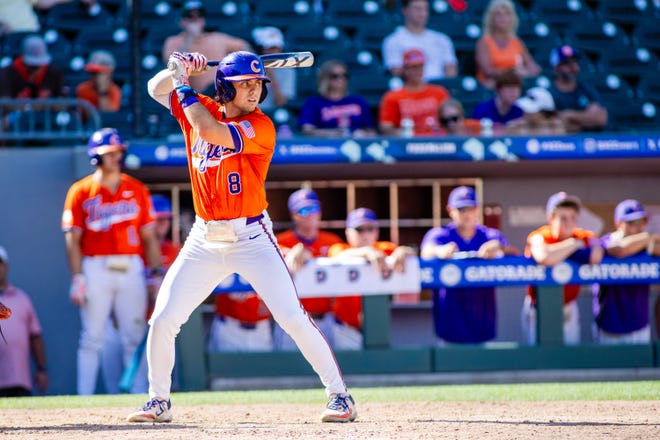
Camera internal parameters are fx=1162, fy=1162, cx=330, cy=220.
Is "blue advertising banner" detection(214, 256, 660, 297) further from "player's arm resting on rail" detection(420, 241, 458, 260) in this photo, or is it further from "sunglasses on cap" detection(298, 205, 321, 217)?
"sunglasses on cap" detection(298, 205, 321, 217)

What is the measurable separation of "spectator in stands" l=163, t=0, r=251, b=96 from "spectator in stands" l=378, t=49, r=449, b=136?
52.9 inches

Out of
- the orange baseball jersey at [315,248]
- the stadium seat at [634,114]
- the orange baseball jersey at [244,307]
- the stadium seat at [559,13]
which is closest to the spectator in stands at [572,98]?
the stadium seat at [634,114]

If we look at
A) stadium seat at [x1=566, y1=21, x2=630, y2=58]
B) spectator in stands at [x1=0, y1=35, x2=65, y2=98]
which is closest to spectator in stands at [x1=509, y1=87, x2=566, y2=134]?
stadium seat at [x1=566, y1=21, x2=630, y2=58]

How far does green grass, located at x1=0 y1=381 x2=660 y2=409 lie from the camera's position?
5973mm

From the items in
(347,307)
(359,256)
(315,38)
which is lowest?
(347,307)

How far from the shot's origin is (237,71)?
4.67 metres

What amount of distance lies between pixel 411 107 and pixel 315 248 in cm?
199

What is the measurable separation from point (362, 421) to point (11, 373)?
367 centimetres

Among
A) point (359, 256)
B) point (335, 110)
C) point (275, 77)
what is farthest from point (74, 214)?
point (275, 77)

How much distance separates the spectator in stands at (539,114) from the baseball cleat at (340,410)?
438 centimetres

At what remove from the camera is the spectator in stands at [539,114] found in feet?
29.1

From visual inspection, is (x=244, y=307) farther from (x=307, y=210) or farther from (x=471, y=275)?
(x=471, y=275)

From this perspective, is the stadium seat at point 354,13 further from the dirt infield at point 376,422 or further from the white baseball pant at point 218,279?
the white baseball pant at point 218,279

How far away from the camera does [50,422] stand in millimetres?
5086
